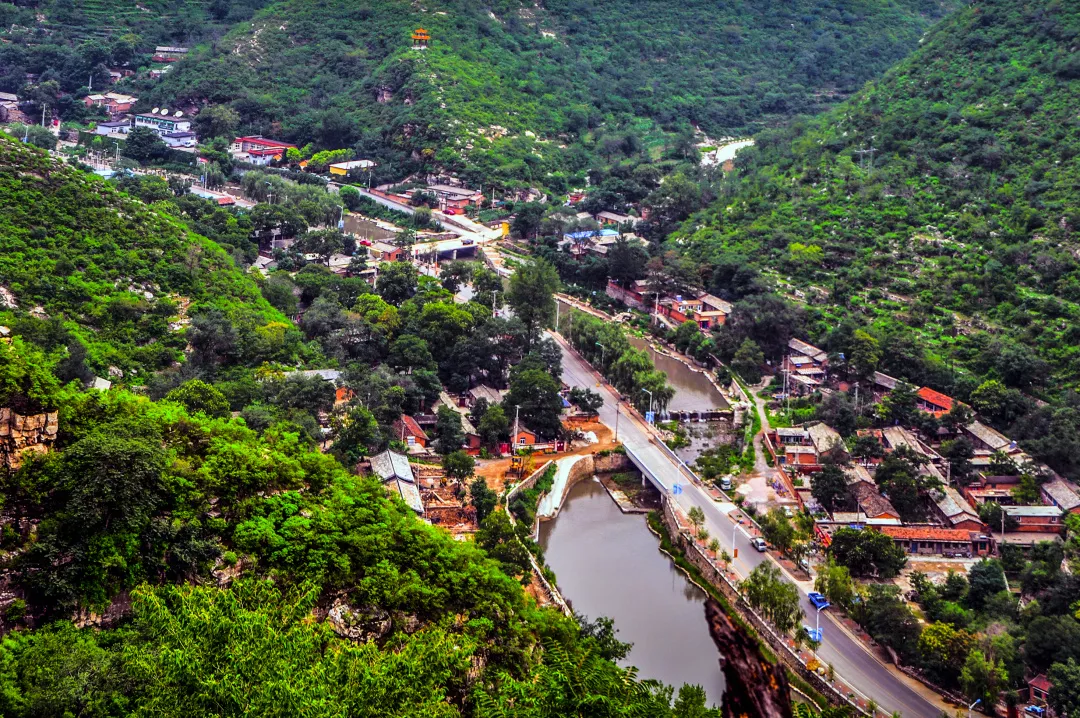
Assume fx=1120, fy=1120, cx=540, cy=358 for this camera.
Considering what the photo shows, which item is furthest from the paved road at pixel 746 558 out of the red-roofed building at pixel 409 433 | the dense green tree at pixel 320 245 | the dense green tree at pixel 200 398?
the dense green tree at pixel 200 398

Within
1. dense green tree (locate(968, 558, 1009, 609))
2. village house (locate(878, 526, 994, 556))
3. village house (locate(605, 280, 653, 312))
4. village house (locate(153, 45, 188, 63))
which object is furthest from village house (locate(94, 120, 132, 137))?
dense green tree (locate(968, 558, 1009, 609))

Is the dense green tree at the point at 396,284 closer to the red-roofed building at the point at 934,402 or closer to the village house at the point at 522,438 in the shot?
the village house at the point at 522,438

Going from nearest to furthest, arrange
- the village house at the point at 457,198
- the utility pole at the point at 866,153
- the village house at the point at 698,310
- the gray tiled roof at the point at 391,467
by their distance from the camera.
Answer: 1. the gray tiled roof at the point at 391,467
2. the village house at the point at 698,310
3. the utility pole at the point at 866,153
4. the village house at the point at 457,198

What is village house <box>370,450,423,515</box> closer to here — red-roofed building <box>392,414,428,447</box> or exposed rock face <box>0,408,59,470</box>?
red-roofed building <box>392,414,428,447</box>

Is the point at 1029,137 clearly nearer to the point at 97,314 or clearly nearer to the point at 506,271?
the point at 506,271

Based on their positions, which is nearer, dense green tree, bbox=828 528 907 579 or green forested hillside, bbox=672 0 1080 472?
dense green tree, bbox=828 528 907 579

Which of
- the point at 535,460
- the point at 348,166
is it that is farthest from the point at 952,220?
the point at 348,166
